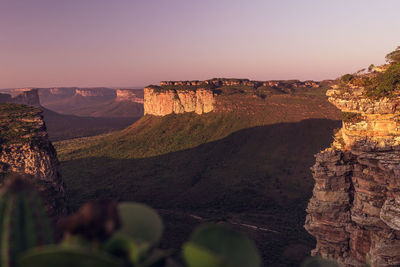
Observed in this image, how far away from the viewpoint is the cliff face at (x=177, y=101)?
115 meters

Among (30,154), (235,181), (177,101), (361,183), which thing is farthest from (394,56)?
(177,101)

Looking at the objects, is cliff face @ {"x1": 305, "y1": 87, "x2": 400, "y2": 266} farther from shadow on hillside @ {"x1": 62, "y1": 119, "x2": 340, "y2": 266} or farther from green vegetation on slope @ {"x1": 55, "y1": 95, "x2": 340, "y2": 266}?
green vegetation on slope @ {"x1": 55, "y1": 95, "x2": 340, "y2": 266}

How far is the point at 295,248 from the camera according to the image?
1634 inches

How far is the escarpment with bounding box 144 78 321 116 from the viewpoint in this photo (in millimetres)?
114625

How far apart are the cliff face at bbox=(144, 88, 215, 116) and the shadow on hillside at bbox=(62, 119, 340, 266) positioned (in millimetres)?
26360

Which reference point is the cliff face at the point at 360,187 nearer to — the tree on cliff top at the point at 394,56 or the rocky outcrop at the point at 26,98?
the tree on cliff top at the point at 394,56

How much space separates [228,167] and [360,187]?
59.1 m

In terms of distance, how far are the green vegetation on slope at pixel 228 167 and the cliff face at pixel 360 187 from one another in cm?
1784

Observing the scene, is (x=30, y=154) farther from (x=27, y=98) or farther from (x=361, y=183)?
(x=27, y=98)

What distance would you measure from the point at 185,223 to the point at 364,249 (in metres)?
33.4

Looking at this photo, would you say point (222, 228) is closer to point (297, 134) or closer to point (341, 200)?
point (341, 200)

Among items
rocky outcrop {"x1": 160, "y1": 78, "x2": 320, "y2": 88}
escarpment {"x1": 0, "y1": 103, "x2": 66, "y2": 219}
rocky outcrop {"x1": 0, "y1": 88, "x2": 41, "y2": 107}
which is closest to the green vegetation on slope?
escarpment {"x1": 0, "y1": 103, "x2": 66, "y2": 219}

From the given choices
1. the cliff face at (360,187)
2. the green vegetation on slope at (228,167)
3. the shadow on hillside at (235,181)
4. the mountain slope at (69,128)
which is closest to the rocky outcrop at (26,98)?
the mountain slope at (69,128)

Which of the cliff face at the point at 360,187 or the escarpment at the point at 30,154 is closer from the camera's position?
the cliff face at the point at 360,187
